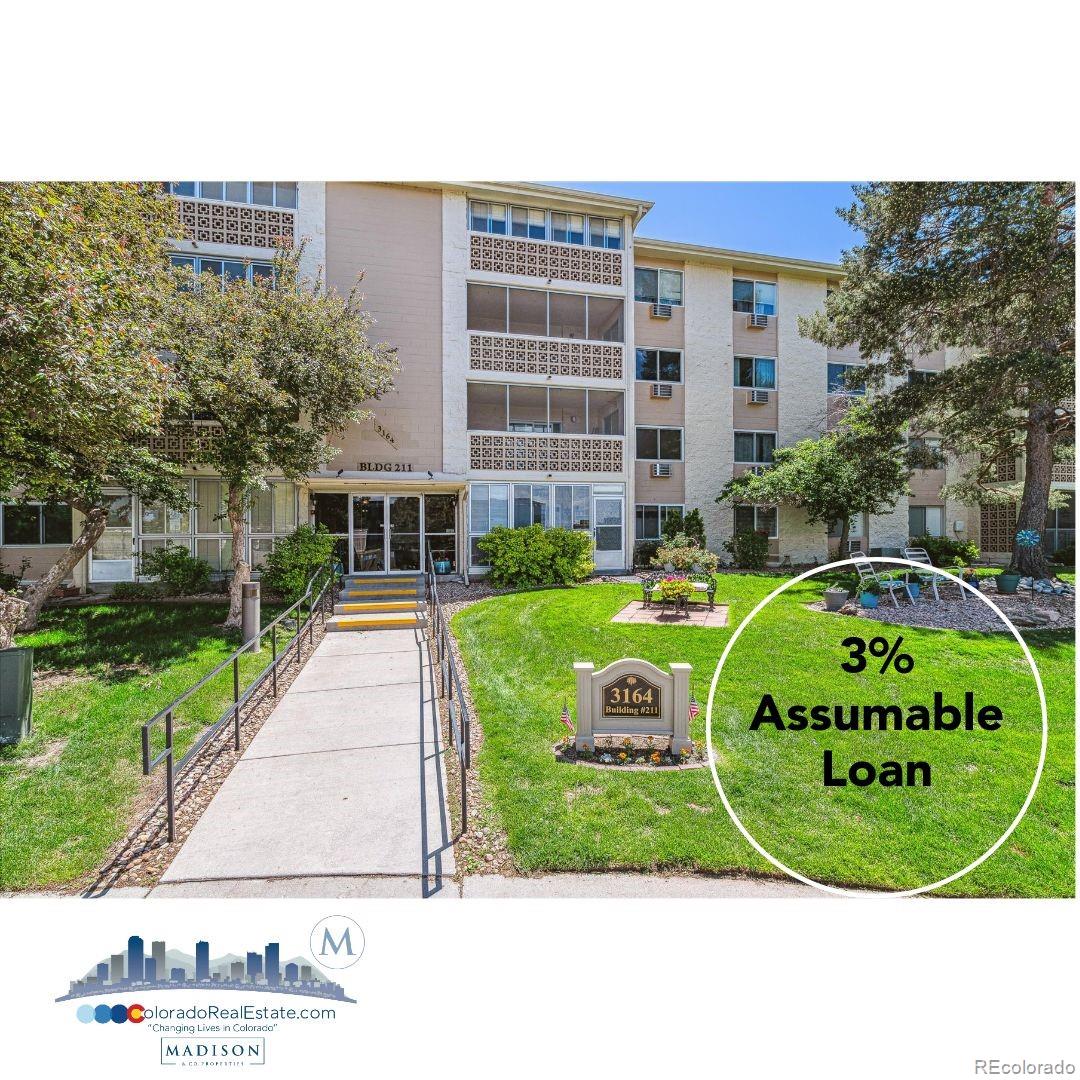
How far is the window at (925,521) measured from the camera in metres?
18.9

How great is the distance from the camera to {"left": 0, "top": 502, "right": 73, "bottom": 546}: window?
1228 centimetres

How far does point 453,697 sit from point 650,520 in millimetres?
11591

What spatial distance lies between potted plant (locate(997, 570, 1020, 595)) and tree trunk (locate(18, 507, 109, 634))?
17.0 metres

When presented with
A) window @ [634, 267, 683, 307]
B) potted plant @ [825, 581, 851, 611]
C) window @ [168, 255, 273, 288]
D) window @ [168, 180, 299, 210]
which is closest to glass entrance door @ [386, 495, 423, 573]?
window @ [168, 255, 273, 288]

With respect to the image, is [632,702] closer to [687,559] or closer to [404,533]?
[687,559]

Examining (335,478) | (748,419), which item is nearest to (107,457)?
(335,478)

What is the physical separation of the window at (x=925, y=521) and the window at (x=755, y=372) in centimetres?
713

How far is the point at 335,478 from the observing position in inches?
464

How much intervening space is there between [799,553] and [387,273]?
15084mm

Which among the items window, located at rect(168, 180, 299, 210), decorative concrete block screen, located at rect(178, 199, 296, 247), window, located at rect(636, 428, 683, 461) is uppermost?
window, located at rect(168, 180, 299, 210)

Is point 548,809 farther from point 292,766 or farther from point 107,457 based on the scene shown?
point 107,457

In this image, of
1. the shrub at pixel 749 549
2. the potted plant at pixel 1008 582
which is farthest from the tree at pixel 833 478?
the potted plant at pixel 1008 582
